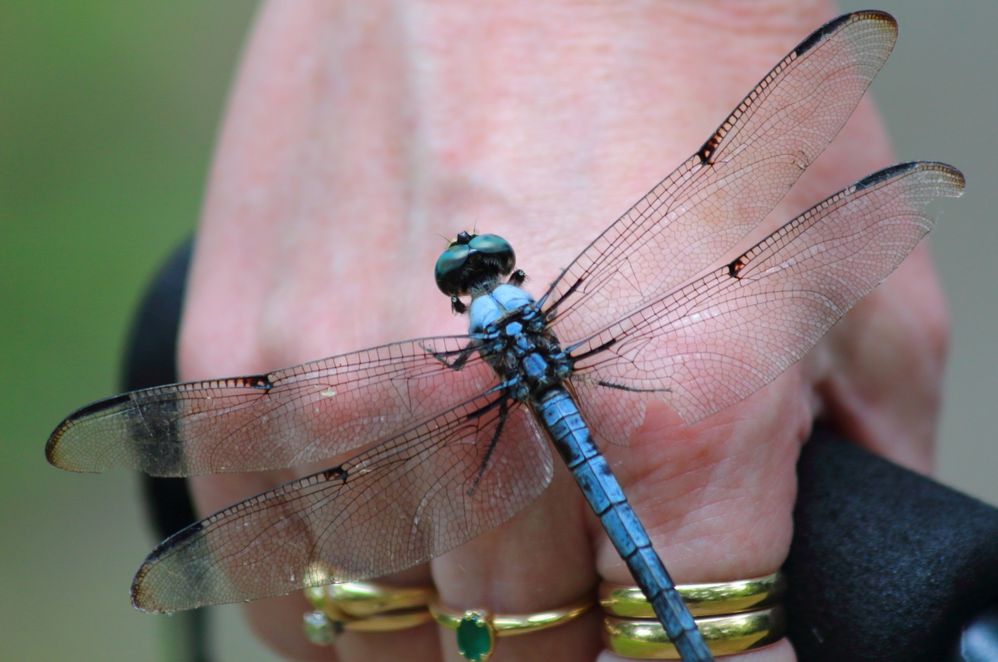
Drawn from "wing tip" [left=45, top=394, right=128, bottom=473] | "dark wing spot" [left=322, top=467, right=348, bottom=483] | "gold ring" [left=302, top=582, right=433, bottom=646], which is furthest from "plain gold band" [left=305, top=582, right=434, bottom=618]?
"wing tip" [left=45, top=394, right=128, bottom=473]

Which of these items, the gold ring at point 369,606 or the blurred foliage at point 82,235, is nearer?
the gold ring at point 369,606

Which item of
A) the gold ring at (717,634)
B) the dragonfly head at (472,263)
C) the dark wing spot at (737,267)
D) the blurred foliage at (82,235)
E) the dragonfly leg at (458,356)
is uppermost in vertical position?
the blurred foliage at (82,235)

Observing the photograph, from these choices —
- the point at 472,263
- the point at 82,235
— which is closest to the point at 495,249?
the point at 472,263

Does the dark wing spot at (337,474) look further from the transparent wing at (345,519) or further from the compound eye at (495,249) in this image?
the compound eye at (495,249)

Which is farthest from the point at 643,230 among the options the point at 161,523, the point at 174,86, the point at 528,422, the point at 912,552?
the point at 174,86

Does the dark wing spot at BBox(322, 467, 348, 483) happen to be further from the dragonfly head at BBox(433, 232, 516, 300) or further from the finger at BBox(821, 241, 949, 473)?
the finger at BBox(821, 241, 949, 473)

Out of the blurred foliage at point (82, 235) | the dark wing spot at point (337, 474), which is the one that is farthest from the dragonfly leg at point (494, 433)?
the blurred foliage at point (82, 235)
